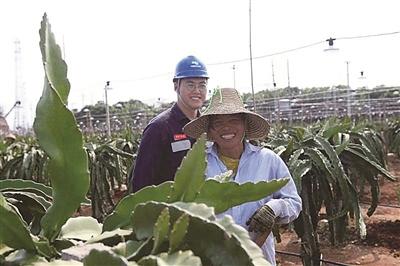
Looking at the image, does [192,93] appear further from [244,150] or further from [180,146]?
[244,150]

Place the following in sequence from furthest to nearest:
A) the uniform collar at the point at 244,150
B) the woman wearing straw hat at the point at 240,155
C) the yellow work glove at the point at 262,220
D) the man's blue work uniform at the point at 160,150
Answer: the man's blue work uniform at the point at 160,150 < the uniform collar at the point at 244,150 < the woman wearing straw hat at the point at 240,155 < the yellow work glove at the point at 262,220

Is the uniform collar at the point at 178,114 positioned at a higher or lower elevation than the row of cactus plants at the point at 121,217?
higher

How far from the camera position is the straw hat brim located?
2.24 metres

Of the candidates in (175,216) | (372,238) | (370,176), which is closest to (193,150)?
(175,216)

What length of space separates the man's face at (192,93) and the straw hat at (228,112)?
0.47 metres

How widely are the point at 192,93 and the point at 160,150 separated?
0.32 metres

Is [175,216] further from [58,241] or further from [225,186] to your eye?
[58,241]

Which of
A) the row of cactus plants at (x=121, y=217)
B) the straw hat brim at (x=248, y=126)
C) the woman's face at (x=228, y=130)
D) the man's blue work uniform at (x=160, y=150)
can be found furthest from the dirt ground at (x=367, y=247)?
the row of cactus plants at (x=121, y=217)

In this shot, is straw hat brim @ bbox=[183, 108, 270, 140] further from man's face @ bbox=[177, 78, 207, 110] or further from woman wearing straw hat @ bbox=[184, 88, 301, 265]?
man's face @ bbox=[177, 78, 207, 110]

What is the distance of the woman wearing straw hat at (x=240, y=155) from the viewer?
212 centimetres

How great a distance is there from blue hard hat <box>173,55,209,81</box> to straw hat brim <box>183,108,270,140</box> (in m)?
0.52

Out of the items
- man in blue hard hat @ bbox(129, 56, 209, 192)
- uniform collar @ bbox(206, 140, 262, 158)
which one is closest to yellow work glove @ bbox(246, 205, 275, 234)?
uniform collar @ bbox(206, 140, 262, 158)

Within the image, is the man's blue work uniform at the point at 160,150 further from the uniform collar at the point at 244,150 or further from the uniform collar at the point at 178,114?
the uniform collar at the point at 244,150

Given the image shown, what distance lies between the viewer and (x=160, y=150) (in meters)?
2.72
